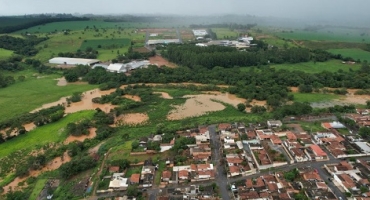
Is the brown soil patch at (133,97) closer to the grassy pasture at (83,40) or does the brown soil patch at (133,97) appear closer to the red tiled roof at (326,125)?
the red tiled roof at (326,125)

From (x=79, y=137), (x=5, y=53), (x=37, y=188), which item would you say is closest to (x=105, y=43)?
(x=5, y=53)

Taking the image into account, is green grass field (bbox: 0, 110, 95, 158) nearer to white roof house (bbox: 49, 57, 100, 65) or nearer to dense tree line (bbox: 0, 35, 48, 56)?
white roof house (bbox: 49, 57, 100, 65)

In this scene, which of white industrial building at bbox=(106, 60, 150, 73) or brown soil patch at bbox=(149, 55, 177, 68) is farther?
brown soil patch at bbox=(149, 55, 177, 68)

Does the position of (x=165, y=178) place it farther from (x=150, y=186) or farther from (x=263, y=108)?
(x=263, y=108)

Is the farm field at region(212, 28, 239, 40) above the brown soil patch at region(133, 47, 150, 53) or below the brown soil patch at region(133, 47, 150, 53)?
above

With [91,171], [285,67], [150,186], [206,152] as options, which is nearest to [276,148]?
[206,152]

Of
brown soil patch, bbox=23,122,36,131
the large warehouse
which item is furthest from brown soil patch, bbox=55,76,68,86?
brown soil patch, bbox=23,122,36,131
